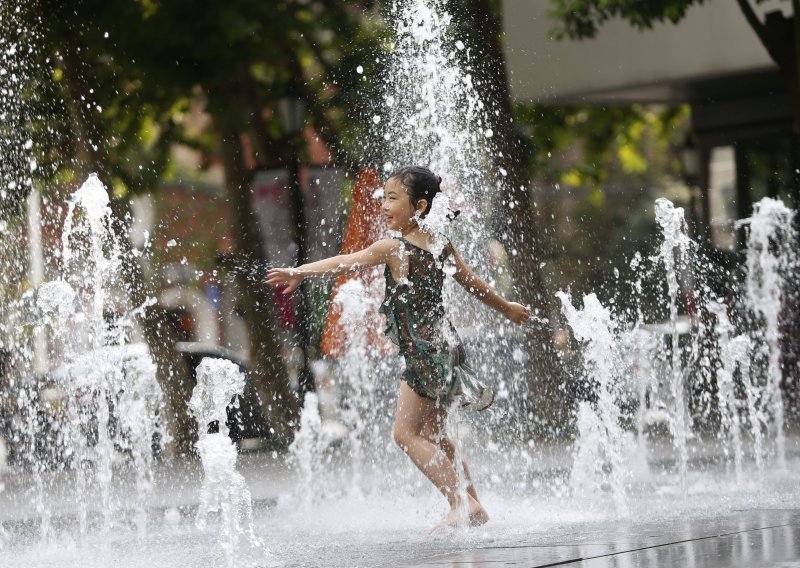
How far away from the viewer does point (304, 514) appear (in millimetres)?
6445

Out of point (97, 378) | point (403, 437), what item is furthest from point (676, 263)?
point (403, 437)

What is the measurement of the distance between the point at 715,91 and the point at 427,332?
27.0 ft

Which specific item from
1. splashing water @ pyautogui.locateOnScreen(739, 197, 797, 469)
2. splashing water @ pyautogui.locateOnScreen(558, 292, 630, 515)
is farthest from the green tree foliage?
splashing water @ pyautogui.locateOnScreen(739, 197, 797, 469)

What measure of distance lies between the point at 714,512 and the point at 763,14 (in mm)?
7946

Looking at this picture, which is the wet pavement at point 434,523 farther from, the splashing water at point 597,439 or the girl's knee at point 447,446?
the girl's knee at point 447,446

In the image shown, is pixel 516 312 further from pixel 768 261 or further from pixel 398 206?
pixel 768 261

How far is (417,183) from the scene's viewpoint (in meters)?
5.25

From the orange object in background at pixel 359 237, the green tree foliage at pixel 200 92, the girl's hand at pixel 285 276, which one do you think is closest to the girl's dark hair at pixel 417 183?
the girl's hand at pixel 285 276

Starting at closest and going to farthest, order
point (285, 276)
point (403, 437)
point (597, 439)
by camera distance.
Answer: point (285, 276), point (403, 437), point (597, 439)

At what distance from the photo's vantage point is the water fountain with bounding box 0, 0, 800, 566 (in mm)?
5355

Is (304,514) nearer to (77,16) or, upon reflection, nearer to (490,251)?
(490,251)

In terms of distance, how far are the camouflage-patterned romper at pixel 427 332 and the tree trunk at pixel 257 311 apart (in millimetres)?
5617

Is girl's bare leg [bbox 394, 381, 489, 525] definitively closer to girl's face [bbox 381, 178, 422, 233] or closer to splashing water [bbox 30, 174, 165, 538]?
girl's face [bbox 381, 178, 422, 233]

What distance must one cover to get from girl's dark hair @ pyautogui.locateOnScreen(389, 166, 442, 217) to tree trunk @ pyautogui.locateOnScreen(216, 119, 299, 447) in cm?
567
